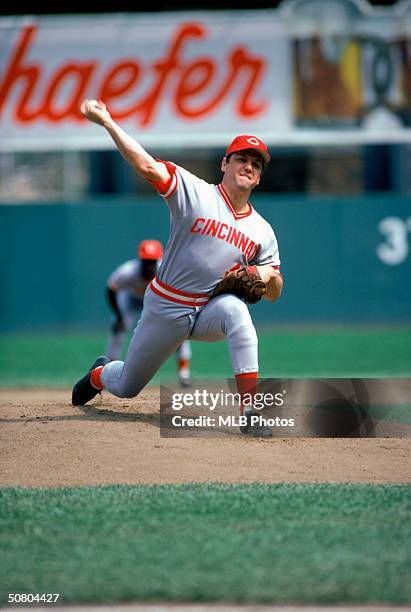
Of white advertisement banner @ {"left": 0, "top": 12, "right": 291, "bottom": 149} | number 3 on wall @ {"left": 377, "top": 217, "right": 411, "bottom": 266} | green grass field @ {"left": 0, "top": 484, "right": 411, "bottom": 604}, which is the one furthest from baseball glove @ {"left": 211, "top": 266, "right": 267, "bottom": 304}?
white advertisement banner @ {"left": 0, "top": 12, "right": 291, "bottom": 149}

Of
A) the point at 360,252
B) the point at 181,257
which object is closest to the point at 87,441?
the point at 181,257

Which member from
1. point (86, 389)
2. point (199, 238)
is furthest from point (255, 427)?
point (86, 389)

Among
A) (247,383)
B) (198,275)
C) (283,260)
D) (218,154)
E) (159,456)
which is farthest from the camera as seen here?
(218,154)

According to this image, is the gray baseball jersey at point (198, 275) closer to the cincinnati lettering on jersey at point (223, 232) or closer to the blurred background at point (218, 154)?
the cincinnati lettering on jersey at point (223, 232)

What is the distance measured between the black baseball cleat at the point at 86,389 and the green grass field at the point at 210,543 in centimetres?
168

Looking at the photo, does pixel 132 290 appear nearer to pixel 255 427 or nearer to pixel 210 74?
pixel 255 427

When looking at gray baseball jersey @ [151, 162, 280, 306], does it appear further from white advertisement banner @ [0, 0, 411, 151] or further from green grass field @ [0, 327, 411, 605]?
white advertisement banner @ [0, 0, 411, 151]

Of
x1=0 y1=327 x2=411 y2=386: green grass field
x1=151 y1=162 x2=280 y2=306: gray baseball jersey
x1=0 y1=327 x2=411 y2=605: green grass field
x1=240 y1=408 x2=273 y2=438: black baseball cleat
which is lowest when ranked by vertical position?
x1=0 y1=327 x2=411 y2=605: green grass field

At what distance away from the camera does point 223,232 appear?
502 cm

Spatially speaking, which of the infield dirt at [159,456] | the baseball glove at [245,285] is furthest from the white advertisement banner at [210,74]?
the baseball glove at [245,285]

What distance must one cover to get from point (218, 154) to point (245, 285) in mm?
11931

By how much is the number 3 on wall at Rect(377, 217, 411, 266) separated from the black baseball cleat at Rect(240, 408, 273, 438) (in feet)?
27.0

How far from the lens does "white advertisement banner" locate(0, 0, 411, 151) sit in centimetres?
1409

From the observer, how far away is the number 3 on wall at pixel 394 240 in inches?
508
